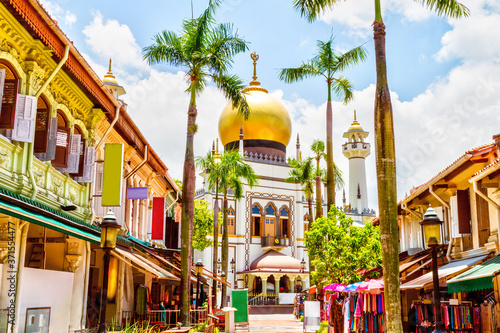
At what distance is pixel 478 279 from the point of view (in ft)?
40.8

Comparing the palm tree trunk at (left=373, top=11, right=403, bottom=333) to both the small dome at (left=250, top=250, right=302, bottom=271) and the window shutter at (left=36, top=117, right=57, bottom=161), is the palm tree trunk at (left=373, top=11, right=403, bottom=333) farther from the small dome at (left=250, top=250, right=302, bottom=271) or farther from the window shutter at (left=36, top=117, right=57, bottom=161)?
the small dome at (left=250, top=250, right=302, bottom=271)

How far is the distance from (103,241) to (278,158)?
44162 mm

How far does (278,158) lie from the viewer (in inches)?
2159

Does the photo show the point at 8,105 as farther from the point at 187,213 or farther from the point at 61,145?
the point at 187,213

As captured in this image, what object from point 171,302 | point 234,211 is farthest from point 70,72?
point 234,211

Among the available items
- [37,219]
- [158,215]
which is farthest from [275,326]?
[37,219]

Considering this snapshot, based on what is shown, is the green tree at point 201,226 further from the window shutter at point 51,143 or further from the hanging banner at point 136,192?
the window shutter at point 51,143

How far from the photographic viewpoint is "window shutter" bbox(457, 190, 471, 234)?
17.0 meters

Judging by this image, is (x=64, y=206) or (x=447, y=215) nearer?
(x=64, y=206)

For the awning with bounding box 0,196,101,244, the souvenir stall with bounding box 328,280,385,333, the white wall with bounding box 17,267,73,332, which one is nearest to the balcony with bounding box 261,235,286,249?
the souvenir stall with bounding box 328,280,385,333

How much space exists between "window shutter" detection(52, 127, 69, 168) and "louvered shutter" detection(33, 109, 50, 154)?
116 centimetres

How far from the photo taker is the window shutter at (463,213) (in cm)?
1700

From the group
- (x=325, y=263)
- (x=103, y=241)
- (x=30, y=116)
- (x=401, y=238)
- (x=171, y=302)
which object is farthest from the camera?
(x=171, y=302)

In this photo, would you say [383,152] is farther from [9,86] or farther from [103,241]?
[9,86]
